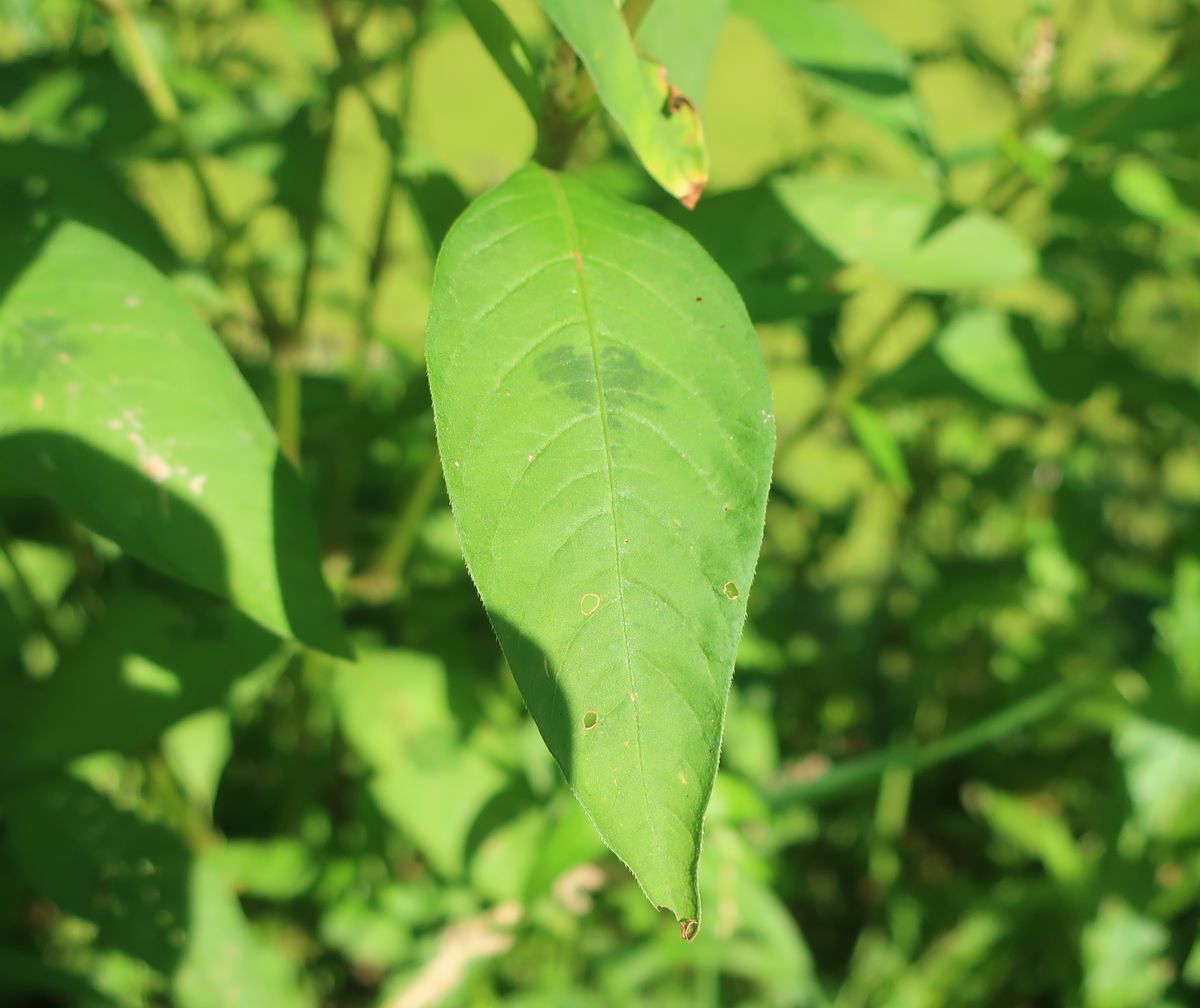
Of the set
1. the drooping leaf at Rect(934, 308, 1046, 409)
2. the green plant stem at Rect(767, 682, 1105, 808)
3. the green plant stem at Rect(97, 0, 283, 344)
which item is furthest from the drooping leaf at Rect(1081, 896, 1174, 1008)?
the green plant stem at Rect(97, 0, 283, 344)

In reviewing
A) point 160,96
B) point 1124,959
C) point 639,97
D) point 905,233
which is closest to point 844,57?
point 905,233

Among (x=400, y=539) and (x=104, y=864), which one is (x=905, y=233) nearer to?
(x=400, y=539)

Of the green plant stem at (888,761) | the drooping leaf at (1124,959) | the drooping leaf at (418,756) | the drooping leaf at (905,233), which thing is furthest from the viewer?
the drooping leaf at (1124,959)

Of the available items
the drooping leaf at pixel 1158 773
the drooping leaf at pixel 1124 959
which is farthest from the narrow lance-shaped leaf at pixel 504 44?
the drooping leaf at pixel 1124 959

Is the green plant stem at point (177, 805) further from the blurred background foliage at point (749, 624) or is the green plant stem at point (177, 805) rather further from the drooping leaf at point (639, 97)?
the drooping leaf at point (639, 97)

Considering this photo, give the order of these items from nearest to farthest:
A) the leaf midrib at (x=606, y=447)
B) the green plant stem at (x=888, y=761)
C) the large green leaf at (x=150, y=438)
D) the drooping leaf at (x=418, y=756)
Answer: the leaf midrib at (x=606, y=447) → the large green leaf at (x=150, y=438) → the green plant stem at (x=888, y=761) → the drooping leaf at (x=418, y=756)

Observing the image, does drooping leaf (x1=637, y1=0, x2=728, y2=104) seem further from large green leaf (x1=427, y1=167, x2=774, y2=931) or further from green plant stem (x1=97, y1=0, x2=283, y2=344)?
green plant stem (x1=97, y1=0, x2=283, y2=344)

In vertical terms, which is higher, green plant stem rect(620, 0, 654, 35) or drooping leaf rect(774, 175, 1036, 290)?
green plant stem rect(620, 0, 654, 35)
